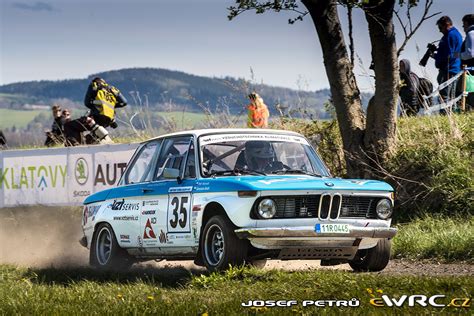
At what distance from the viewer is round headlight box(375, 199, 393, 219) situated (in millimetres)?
11643

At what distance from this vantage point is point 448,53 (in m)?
20.2

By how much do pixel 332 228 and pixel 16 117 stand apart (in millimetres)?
138939

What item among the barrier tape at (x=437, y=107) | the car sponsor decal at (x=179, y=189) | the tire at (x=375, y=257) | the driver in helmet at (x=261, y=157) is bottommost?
the tire at (x=375, y=257)

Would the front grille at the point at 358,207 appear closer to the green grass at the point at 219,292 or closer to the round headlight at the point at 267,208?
the round headlight at the point at 267,208

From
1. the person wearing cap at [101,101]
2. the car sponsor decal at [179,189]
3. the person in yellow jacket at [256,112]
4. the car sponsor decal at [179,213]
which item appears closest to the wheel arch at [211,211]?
the car sponsor decal at [179,213]

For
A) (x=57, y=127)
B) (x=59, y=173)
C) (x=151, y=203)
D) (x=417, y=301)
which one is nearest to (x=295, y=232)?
(x=151, y=203)

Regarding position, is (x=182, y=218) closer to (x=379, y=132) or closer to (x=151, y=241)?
(x=151, y=241)

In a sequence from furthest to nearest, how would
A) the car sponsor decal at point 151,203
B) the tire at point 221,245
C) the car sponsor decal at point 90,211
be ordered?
the car sponsor decal at point 90,211 → the car sponsor decal at point 151,203 → the tire at point 221,245

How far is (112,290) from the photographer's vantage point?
1028 cm

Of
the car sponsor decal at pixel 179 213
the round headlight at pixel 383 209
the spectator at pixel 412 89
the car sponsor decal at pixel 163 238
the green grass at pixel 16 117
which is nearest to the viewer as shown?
the round headlight at pixel 383 209

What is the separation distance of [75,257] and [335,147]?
5573mm

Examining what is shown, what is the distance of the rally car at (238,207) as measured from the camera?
1093 centimetres

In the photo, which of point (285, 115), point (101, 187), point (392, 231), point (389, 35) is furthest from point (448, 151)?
point (101, 187)

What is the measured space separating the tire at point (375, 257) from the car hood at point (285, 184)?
25.6 inches
